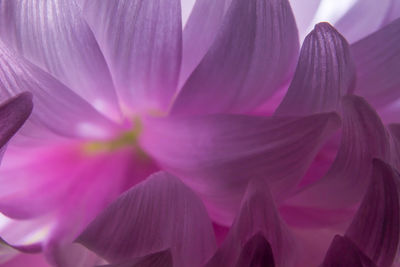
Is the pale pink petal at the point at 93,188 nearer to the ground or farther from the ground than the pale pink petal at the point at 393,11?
nearer to the ground

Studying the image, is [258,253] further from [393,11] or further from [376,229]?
[393,11]

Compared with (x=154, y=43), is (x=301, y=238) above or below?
below

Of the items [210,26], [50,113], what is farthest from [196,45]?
[50,113]

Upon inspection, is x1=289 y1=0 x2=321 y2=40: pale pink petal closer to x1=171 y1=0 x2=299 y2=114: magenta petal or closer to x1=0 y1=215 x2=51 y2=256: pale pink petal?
x1=171 y1=0 x2=299 y2=114: magenta petal

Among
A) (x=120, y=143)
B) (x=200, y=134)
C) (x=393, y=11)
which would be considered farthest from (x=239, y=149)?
(x=393, y=11)

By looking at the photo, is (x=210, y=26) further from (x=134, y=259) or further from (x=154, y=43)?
(x=134, y=259)

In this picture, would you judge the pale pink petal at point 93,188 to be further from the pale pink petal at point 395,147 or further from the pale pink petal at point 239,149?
the pale pink petal at point 395,147

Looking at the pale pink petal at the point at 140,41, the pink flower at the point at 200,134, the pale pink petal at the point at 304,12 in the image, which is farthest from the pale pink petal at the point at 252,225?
the pale pink petal at the point at 304,12
